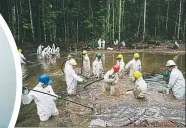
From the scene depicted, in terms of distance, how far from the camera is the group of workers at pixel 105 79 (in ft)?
9.66

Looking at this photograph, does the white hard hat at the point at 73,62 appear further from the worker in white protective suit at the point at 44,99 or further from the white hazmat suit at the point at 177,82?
the white hazmat suit at the point at 177,82

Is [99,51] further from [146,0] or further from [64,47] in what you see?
[146,0]

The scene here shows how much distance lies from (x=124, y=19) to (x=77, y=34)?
47cm

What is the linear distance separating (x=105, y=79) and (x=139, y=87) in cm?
34

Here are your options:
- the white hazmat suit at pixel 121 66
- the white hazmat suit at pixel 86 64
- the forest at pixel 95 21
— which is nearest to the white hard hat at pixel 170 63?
the forest at pixel 95 21

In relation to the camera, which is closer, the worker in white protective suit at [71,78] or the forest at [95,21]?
the forest at [95,21]

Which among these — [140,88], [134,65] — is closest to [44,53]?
[134,65]

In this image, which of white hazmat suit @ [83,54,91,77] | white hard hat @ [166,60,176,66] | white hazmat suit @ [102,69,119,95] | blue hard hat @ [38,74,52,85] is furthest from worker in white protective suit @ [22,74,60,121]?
white hard hat @ [166,60,176,66]

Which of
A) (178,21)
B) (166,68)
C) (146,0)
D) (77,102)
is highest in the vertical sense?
(146,0)

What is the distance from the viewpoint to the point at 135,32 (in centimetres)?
314

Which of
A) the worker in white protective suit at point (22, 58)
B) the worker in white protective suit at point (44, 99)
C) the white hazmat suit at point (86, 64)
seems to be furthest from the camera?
the white hazmat suit at point (86, 64)

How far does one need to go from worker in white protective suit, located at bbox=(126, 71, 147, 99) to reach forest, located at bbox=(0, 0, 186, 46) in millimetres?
349

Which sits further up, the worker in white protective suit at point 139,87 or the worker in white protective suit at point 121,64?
the worker in white protective suit at point 121,64

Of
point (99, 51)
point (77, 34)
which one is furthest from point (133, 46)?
point (77, 34)
